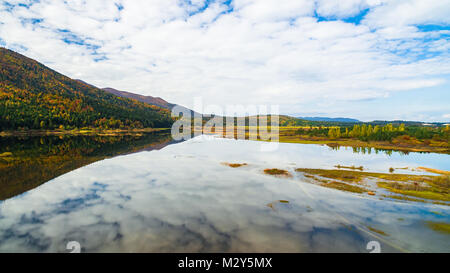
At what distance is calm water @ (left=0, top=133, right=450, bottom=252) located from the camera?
17875mm

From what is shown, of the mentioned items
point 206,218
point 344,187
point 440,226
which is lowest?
point 440,226

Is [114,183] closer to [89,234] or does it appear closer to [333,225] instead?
[89,234]

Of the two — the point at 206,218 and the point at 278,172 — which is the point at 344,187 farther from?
the point at 206,218

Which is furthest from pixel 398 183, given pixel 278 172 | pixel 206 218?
pixel 206 218

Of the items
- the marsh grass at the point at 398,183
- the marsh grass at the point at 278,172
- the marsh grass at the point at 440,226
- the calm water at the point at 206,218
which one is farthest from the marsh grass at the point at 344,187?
the marsh grass at the point at 440,226

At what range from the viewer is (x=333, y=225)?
858 inches

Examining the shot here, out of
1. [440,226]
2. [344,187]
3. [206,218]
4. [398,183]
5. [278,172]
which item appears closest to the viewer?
[440,226]

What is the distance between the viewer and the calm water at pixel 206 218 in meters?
17.9

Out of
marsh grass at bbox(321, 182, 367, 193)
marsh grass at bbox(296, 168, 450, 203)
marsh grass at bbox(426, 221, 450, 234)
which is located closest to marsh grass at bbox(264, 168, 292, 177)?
marsh grass at bbox(296, 168, 450, 203)

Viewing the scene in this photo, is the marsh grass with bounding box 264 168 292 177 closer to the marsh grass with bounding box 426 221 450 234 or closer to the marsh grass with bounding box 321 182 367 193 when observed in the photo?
the marsh grass with bounding box 321 182 367 193

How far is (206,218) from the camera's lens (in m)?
22.9

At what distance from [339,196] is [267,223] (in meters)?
14.4

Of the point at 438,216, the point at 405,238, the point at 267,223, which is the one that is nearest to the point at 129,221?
the point at 267,223
